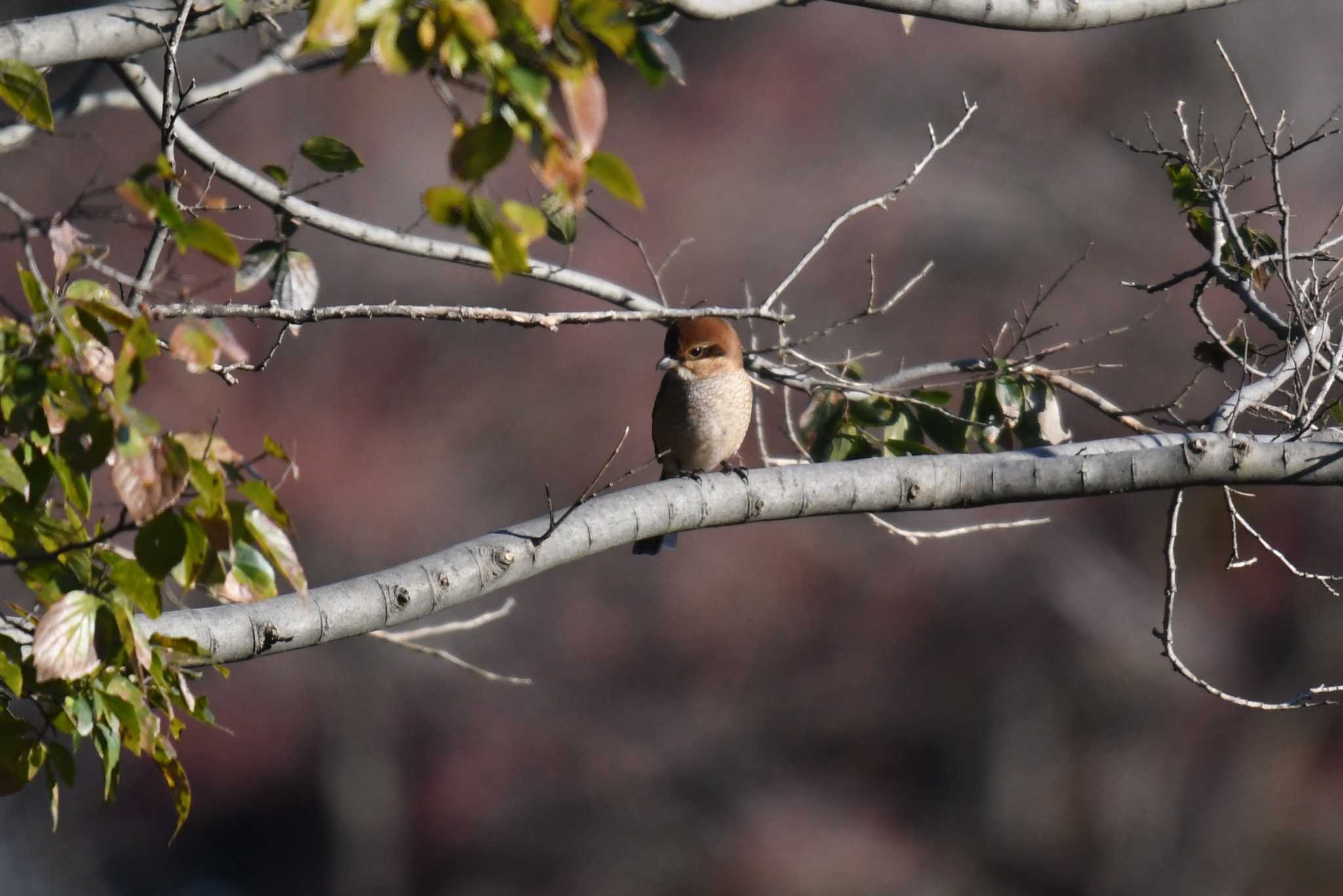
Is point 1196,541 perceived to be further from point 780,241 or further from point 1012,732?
point 780,241

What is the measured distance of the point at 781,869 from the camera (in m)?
13.3

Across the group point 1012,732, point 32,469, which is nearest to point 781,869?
point 1012,732

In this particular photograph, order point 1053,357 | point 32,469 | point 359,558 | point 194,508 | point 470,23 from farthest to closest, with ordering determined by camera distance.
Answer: point 359,558, point 1053,357, point 32,469, point 194,508, point 470,23

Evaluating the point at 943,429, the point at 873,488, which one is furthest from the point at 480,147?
the point at 943,429

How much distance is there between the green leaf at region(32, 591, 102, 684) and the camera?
6.06ft

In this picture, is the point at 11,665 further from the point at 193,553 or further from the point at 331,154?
the point at 331,154

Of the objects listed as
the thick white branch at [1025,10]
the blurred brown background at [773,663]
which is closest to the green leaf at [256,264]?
the thick white branch at [1025,10]

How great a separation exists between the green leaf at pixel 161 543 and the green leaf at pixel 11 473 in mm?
288

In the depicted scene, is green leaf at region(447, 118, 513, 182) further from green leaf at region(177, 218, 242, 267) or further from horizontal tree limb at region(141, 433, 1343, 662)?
horizontal tree limb at region(141, 433, 1343, 662)

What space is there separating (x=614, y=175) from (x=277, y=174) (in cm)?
181

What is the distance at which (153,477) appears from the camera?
67.8 inches

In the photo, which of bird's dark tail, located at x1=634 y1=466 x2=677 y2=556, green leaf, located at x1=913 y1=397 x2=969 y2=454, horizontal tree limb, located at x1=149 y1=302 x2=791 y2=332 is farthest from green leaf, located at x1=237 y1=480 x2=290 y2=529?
bird's dark tail, located at x1=634 y1=466 x2=677 y2=556

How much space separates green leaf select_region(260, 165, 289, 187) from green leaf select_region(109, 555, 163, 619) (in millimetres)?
1399

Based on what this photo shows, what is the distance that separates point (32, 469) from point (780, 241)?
10.8 m
